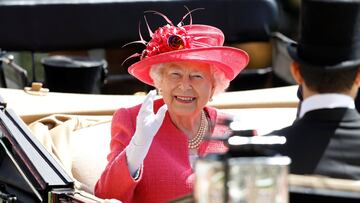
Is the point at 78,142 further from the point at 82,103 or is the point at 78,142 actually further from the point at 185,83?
the point at 185,83

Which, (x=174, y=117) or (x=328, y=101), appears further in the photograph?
(x=174, y=117)

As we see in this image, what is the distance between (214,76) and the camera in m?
3.74

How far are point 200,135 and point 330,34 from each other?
0.92m

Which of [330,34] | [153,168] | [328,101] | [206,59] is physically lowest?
[153,168]

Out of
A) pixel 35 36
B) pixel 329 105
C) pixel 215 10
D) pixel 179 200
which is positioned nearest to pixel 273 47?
pixel 215 10

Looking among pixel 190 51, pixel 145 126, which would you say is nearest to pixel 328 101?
pixel 145 126

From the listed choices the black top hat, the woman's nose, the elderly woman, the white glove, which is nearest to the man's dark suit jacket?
the black top hat

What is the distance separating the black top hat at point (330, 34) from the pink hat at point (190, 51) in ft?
2.22

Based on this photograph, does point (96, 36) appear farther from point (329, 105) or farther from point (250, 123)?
point (250, 123)

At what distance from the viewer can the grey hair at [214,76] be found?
368 centimetres

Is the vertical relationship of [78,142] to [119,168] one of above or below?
below

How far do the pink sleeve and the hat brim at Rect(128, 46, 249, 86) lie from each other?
0.52 feet

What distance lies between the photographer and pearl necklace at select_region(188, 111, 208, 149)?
372 centimetres

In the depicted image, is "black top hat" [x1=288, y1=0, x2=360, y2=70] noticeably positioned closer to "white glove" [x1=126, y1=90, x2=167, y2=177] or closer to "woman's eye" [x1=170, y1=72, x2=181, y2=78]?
"white glove" [x1=126, y1=90, x2=167, y2=177]
